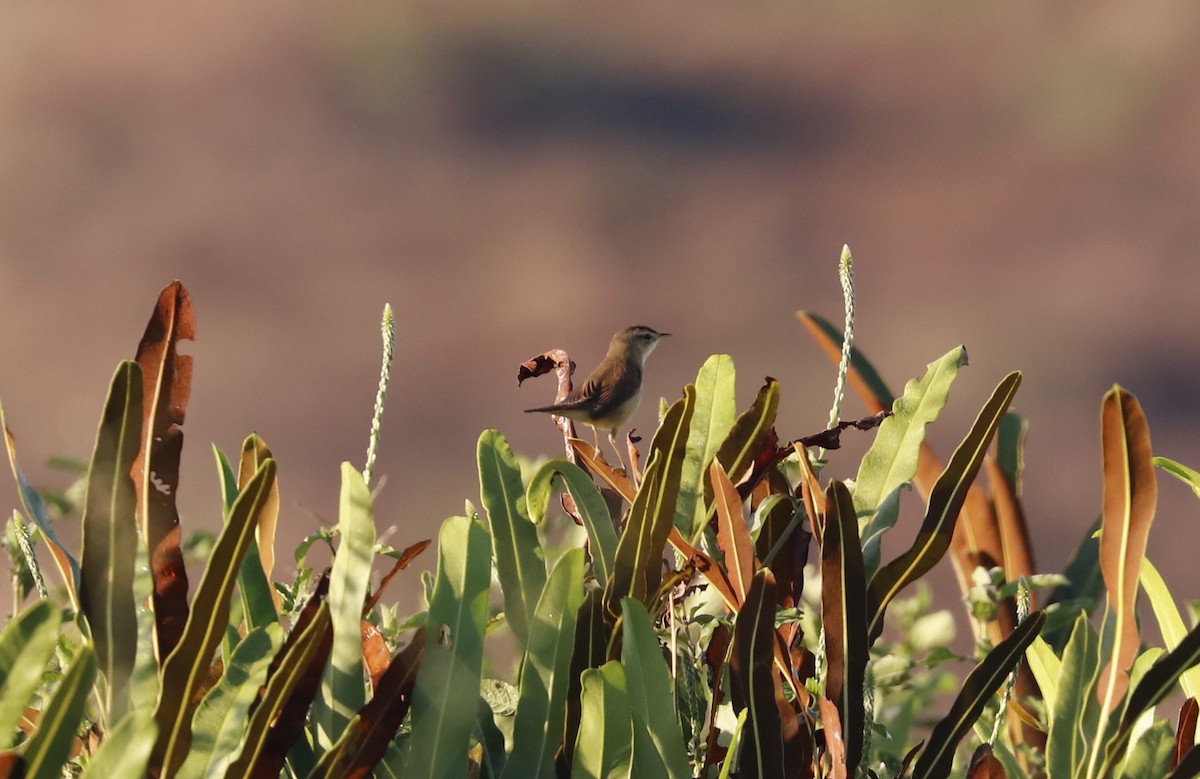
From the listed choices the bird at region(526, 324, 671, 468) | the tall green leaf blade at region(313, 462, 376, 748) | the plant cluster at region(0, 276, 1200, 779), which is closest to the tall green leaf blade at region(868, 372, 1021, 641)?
the plant cluster at region(0, 276, 1200, 779)

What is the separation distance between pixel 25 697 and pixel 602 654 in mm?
337

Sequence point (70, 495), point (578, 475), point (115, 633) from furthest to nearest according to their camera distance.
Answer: point (70, 495), point (578, 475), point (115, 633)

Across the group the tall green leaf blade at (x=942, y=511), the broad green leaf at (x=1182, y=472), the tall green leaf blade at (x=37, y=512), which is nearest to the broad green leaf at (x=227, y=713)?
the tall green leaf blade at (x=37, y=512)

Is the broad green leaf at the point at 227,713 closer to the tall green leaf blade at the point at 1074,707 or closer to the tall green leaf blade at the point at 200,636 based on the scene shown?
the tall green leaf blade at the point at 200,636

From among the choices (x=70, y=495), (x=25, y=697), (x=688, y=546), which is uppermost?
(x=70, y=495)

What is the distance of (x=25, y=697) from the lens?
2.09ft

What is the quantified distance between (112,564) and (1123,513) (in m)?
0.63

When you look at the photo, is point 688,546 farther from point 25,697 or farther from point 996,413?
point 25,697

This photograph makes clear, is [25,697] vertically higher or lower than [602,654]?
lower

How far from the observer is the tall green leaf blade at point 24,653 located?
630mm

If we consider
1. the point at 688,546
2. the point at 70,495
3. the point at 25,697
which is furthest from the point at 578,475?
the point at 70,495

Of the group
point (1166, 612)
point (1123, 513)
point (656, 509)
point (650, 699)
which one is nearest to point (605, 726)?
point (650, 699)

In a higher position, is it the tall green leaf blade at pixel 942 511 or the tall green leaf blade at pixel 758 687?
the tall green leaf blade at pixel 942 511

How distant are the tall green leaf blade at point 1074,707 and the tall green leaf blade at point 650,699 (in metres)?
0.24
